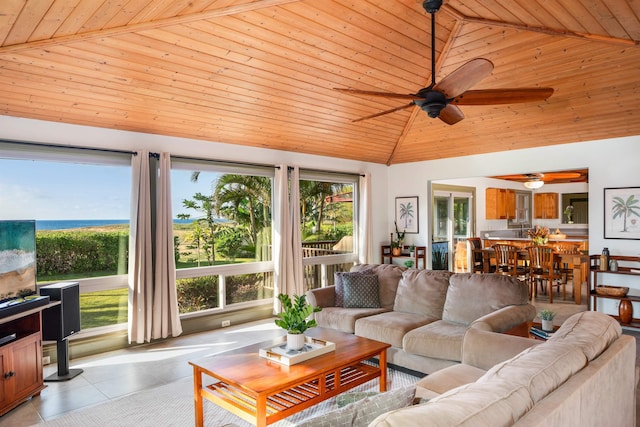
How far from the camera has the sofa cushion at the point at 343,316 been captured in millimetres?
4277

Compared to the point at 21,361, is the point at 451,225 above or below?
above

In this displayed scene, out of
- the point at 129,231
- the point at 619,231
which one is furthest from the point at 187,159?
the point at 619,231

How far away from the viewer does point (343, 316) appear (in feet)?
14.3

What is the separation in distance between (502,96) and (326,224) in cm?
426

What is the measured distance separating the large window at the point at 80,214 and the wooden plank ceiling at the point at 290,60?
48cm

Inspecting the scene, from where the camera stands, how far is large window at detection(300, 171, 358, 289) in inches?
269

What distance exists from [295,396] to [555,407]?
6.00 feet

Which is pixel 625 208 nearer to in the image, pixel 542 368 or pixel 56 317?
pixel 542 368

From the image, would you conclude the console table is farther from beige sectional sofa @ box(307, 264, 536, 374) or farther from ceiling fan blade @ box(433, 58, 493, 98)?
ceiling fan blade @ box(433, 58, 493, 98)

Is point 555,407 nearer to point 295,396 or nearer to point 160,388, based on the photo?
point 295,396

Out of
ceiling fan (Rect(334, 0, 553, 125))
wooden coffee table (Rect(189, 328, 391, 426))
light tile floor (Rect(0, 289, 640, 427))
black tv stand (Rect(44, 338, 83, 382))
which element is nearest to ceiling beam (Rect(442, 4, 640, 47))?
ceiling fan (Rect(334, 0, 553, 125))

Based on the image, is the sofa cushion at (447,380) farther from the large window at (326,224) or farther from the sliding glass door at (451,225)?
the sliding glass door at (451,225)

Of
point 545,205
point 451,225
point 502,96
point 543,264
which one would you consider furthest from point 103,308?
point 545,205

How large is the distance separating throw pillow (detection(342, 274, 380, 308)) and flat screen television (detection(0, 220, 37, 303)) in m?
3.00
